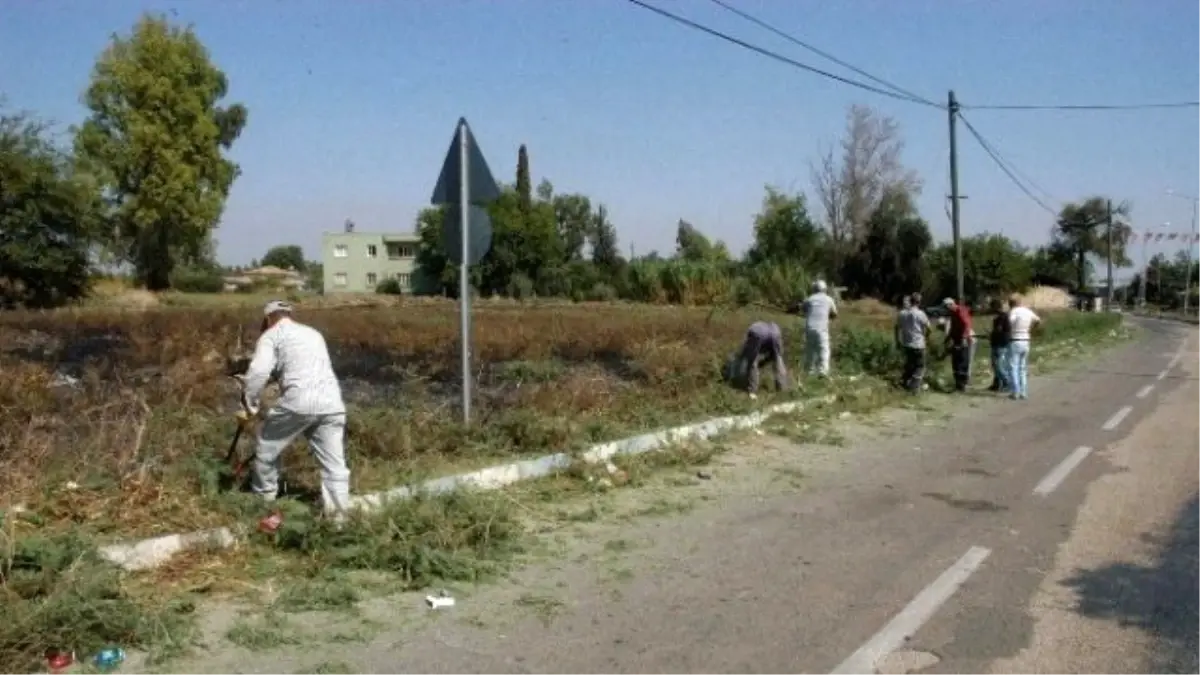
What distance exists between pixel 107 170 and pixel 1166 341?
171 feet

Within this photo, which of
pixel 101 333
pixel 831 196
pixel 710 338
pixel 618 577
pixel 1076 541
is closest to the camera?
pixel 618 577

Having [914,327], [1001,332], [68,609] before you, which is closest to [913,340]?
[914,327]

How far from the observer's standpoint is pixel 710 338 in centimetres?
1877

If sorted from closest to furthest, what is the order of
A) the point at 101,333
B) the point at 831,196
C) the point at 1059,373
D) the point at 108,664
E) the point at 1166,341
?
1. the point at 108,664
2. the point at 101,333
3. the point at 1059,373
4. the point at 1166,341
5. the point at 831,196

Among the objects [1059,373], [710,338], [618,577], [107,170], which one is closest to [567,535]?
[618,577]

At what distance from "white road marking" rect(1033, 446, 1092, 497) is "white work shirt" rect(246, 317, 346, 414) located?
616 cm

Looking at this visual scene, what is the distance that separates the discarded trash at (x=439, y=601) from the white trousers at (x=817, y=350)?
12.1m

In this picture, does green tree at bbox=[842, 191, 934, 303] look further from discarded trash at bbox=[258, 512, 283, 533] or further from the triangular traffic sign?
discarded trash at bbox=[258, 512, 283, 533]

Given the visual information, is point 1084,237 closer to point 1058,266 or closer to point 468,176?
point 1058,266

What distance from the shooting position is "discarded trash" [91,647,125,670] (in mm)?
4719

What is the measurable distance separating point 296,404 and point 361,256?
10092 centimetres

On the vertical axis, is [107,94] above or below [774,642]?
above

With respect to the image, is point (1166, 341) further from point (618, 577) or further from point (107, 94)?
point (107, 94)

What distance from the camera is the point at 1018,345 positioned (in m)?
17.3
